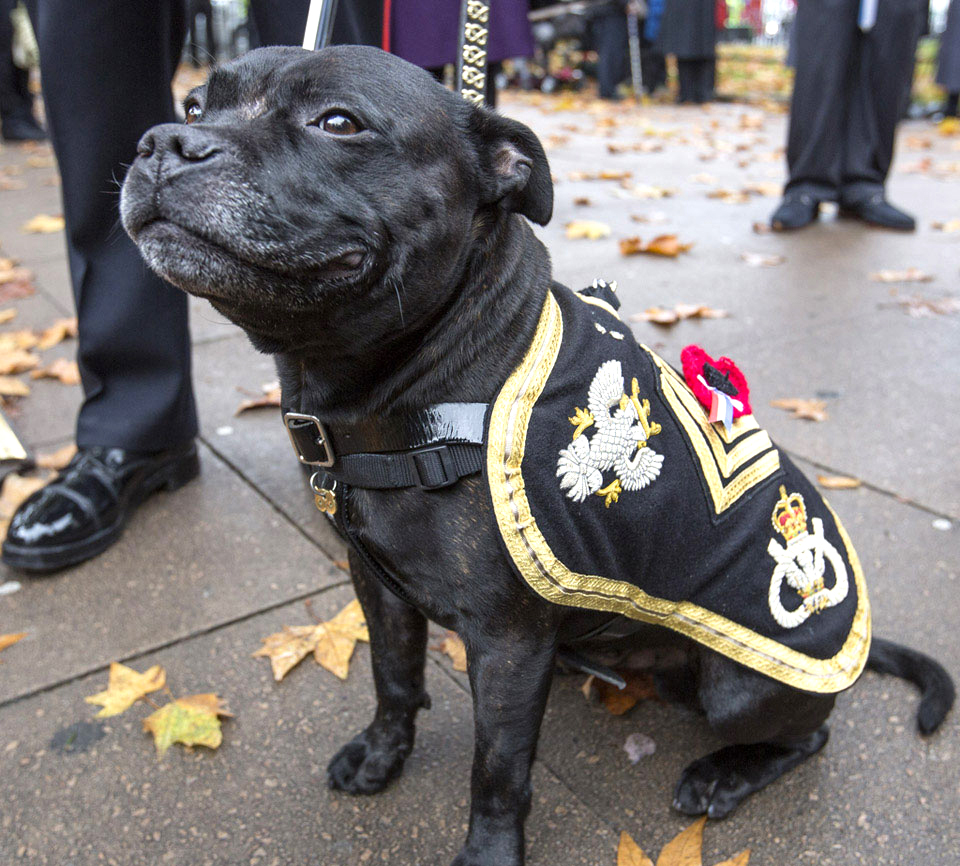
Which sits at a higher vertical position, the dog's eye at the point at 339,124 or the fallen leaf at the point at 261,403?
the dog's eye at the point at 339,124

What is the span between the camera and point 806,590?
80.4 inches

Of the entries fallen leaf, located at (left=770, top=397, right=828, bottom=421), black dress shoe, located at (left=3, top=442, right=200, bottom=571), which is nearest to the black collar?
black dress shoe, located at (left=3, top=442, right=200, bottom=571)

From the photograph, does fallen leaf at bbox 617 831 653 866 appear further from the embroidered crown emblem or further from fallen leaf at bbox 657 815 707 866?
the embroidered crown emblem

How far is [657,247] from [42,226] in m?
4.29

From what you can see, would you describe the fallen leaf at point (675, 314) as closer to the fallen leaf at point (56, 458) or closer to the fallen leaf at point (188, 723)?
the fallen leaf at point (56, 458)

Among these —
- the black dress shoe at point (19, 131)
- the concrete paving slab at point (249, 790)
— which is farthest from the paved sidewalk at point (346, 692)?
the black dress shoe at point (19, 131)

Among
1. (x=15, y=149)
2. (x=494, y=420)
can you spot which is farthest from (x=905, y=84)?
(x=15, y=149)

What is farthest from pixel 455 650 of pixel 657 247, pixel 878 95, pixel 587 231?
pixel 878 95

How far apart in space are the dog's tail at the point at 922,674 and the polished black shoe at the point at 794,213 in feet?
13.9

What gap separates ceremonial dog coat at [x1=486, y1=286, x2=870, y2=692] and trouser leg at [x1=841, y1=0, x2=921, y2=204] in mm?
4643

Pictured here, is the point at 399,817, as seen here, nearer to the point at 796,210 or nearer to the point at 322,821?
the point at 322,821

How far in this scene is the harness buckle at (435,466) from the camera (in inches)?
67.6

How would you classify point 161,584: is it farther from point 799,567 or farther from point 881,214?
point 881,214

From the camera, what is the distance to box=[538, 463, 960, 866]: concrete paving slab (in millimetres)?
2016
